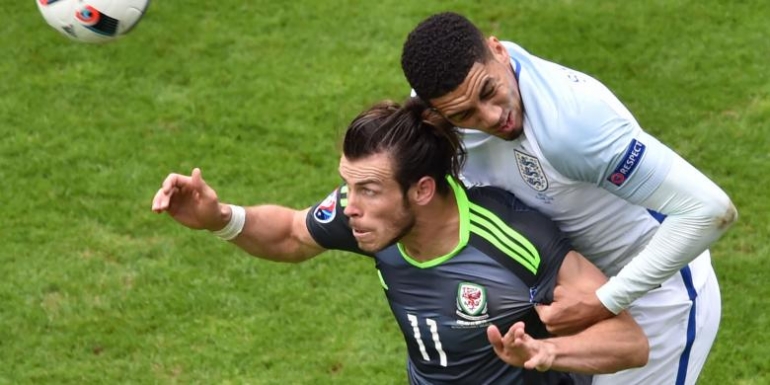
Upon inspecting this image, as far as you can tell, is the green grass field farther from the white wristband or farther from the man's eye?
the man's eye

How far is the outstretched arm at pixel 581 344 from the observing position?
4.23 meters

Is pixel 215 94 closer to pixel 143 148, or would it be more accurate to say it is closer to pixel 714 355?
pixel 143 148

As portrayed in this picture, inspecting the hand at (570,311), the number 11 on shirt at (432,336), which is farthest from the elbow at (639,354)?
the number 11 on shirt at (432,336)

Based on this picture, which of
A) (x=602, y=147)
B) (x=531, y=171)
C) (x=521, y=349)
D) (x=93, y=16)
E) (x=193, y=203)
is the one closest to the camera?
Answer: (x=521, y=349)

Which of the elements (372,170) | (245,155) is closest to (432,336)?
(372,170)

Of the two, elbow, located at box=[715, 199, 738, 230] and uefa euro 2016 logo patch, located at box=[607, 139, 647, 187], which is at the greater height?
uefa euro 2016 logo patch, located at box=[607, 139, 647, 187]

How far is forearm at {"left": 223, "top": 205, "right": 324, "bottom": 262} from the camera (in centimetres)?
523

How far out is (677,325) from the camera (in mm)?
5156

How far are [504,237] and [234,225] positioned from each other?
3.86 ft

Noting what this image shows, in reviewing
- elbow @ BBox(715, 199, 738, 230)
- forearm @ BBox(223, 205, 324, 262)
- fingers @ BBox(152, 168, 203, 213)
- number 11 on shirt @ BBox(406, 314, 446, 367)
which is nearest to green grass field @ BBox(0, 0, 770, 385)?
forearm @ BBox(223, 205, 324, 262)

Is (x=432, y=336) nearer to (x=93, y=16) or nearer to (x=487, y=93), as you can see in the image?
(x=487, y=93)

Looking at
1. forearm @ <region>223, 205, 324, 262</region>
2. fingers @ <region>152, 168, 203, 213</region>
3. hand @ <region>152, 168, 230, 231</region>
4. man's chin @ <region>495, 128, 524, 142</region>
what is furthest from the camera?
forearm @ <region>223, 205, 324, 262</region>

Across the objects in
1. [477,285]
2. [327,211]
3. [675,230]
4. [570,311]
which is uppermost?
[675,230]

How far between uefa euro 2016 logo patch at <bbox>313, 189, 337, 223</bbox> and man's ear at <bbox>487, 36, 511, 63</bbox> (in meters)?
0.91
